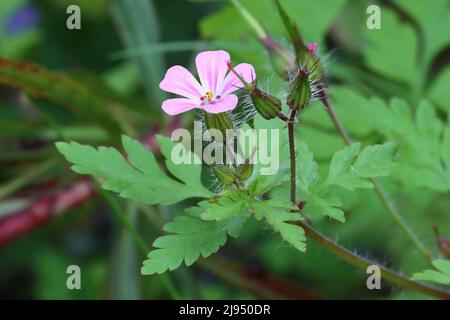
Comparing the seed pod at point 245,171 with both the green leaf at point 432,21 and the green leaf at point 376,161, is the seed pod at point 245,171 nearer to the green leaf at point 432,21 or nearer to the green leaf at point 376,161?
the green leaf at point 376,161

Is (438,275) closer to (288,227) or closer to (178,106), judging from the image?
(288,227)

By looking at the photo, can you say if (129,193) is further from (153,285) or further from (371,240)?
(371,240)

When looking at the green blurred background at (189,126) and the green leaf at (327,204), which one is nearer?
the green leaf at (327,204)

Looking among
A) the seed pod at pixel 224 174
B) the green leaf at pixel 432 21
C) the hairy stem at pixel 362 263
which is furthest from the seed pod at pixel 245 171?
the green leaf at pixel 432 21

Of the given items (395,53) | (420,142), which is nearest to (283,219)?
(420,142)

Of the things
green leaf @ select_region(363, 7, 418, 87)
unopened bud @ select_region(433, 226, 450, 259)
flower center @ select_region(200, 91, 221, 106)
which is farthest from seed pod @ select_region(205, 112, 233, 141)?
green leaf @ select_region(363, 7, 418, 87)

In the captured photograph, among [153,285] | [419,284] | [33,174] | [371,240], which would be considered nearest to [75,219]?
[33,174]
